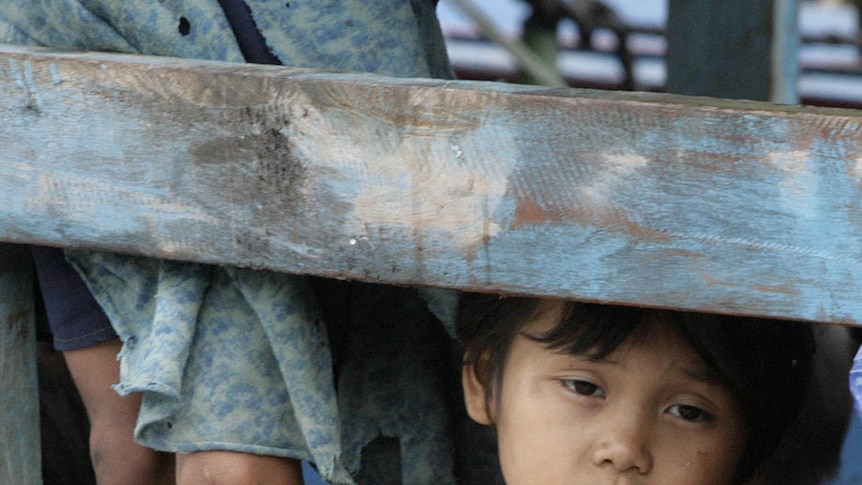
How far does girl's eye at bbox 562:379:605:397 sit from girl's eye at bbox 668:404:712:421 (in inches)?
3.8

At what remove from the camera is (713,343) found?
1.64 meters

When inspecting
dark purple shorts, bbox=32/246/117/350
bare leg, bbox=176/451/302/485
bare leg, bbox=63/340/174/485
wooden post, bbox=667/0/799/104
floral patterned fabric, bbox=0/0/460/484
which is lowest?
bare leg, bbox=63/340/174/485

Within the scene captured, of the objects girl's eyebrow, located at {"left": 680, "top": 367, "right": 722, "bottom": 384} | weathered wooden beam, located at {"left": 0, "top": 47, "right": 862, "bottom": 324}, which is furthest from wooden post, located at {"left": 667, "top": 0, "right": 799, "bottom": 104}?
weathered wooden beam, located at {"left": 0, "top": 47, "right": 862, "bottom": 324}

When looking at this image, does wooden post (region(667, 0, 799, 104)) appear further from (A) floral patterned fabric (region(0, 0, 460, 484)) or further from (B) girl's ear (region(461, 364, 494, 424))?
(A) floral patterned fabric (region(0, 0, 460, 484))

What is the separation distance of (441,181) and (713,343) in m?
0.58

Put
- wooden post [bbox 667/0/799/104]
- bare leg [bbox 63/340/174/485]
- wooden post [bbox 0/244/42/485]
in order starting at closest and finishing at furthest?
wooden post [bbox 0/244/42/485] → bare leg [bbox 63/340/174/485] → wooden post [bbox 667/0/799/104]

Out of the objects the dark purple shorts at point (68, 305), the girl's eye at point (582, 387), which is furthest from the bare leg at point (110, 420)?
the girl's eye at point (582, 387)

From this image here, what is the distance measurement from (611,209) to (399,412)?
757 mm

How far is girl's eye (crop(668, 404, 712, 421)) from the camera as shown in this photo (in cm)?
166

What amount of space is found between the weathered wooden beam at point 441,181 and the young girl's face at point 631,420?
463 millimetres

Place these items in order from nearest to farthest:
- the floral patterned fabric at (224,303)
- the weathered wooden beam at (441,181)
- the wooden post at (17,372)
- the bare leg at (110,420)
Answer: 1. the weathered wooden beam at (441,181)
2. the floral patterned fabric at (224,303)
3. the wooden post at (17,372)
4. the bare leg at (110,420)

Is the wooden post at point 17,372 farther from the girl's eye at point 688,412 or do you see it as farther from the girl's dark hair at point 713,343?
the girl's eye at point 688,412

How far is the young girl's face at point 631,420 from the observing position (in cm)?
162

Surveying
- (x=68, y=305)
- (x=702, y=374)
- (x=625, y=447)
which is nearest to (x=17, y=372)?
(x=68, y=305)
